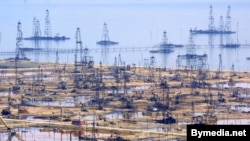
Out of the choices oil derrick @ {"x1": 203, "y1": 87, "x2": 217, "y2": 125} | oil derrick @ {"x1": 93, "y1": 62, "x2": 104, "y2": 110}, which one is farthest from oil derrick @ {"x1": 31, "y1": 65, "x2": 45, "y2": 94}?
oil derrick @ {"x1": 203, "y1": 87, "x2": 217, "y2": 125}

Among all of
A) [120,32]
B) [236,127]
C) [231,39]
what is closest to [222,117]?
[236,127]

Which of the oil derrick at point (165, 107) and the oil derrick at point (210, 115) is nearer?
the oil derrick at point (210, 115)

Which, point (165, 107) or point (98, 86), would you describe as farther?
point (98, 86)

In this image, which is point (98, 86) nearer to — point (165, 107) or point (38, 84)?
point (38, 84)

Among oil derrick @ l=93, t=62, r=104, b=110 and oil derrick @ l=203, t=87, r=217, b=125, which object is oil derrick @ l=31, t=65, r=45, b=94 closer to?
oil derrick @ l=93, t=62, r=104, b=110

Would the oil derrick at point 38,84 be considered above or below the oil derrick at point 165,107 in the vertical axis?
above

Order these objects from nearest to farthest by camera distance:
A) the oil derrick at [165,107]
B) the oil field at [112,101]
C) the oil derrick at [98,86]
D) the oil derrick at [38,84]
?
1. the oil field at [112,101]
2. the oil derrick at [165,107]
3. the oil derrick at [98,86]
4. the oil derrick at [38,84]

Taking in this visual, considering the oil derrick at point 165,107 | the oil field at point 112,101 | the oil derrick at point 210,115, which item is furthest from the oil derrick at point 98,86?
the oil derrick at point 210,115

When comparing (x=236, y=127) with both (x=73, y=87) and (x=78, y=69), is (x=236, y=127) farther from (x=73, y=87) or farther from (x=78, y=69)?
(x=78, y=69)

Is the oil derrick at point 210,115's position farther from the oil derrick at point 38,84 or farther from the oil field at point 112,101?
the oil derrick at point 38,84

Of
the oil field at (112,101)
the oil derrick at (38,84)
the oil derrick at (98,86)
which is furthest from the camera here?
the oil derrick at (38,84)

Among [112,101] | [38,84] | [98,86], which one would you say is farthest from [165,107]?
[38,84]
